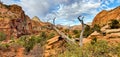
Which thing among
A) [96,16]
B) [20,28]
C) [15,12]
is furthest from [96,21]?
[15,12]

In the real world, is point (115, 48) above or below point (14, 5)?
below

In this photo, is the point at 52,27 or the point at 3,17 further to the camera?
the point at 3,17

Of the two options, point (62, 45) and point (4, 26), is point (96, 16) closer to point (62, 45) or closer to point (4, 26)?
point (4, 26)

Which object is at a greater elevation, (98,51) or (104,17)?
(104,17)

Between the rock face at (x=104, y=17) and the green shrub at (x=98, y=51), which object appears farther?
the rock face at (x=104, y=17)

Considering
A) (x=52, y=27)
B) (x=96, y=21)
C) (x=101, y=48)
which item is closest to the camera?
(x=101, y=48)

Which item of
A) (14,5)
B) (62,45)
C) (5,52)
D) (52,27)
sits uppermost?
(14,5)

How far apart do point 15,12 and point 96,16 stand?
64.1m

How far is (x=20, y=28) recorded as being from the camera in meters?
137

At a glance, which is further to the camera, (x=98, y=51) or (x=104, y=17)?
(x=104, y=17)

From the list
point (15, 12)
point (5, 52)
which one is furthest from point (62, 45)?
point (15, 12)

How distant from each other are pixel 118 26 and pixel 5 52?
129ft

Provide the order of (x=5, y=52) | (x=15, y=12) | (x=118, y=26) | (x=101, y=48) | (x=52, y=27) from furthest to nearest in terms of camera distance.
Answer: (x=15, y=12), (x=5, y=52), (x=118, y=26), (x=52, y=27), (x=101, y=48)

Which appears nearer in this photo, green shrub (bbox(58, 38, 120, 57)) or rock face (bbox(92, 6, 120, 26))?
green shrub (bbox(58, 38, 120, 57))
